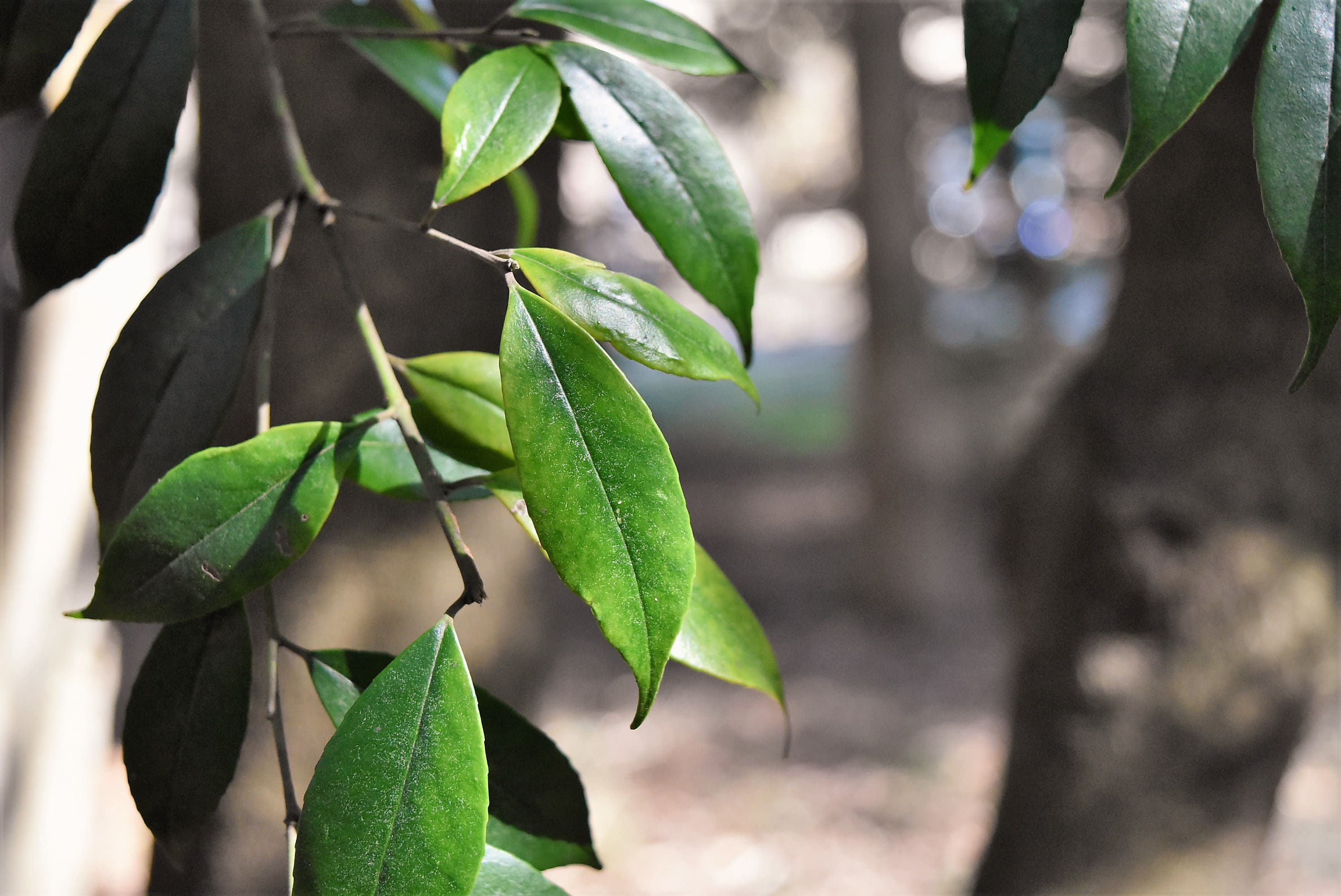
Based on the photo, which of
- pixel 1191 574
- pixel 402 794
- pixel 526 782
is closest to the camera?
pixel 402 794

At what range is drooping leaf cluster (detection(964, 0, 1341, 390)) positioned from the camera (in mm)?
308

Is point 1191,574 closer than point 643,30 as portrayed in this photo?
No

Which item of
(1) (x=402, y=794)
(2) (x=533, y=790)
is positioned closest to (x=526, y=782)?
(2) (x=533, y=790)

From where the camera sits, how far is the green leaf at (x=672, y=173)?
15.6 inches

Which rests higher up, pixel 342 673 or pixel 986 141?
pixel 986 141

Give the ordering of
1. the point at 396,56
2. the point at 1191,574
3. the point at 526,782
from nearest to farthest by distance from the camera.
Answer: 1. the point at 526,782
2. the point at 396,56
3. the point at 1191,574

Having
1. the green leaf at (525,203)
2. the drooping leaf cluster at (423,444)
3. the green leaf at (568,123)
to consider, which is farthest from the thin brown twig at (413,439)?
the green leaf at (525,203)

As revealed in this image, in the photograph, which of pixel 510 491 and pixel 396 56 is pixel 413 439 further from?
pixel 396 56

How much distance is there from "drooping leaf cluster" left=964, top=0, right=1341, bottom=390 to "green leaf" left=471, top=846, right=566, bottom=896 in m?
0.30

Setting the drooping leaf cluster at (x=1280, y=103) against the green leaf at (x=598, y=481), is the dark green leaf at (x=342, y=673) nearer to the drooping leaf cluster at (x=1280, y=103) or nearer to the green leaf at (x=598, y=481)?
the green leaf at (x=598, y=481)

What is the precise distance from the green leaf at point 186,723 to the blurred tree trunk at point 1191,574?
0.98 meters

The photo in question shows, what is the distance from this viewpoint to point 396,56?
0.55 meters

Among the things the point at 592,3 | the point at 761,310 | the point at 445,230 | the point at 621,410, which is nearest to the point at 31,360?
the point at 445,230

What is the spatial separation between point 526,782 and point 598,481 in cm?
16
